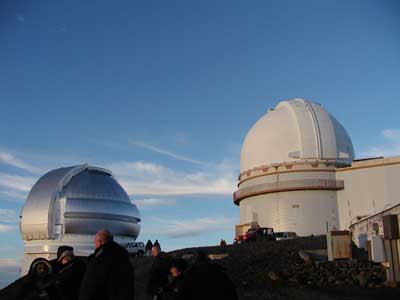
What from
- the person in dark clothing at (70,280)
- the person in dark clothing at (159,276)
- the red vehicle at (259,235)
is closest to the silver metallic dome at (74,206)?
the red vehicle at (259,235)

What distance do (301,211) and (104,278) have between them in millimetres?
30151

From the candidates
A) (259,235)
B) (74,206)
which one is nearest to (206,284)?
(259,235)

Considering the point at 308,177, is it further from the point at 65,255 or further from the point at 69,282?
the point at 69,282

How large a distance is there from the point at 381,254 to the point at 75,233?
2959 cm

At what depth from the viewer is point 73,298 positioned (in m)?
6.49

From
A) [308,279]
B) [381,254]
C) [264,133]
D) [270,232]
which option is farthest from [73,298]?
[264,133]

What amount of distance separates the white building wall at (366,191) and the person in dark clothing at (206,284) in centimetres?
2825

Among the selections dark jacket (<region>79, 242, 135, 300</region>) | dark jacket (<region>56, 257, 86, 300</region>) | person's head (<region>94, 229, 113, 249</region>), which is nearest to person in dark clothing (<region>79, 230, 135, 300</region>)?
dark jacket (<region>79, 242, 135, 300</region>)

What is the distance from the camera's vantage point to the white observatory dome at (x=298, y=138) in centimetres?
3544

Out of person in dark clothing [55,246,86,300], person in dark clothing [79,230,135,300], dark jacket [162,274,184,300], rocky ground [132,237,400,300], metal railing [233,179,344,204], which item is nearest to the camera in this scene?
person in dark clothing [79,230,135,300]

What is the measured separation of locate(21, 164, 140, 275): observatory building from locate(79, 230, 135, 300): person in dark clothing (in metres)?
37.8

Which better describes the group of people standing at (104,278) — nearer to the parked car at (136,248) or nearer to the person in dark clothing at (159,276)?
the person in dark clothing at (159,276)

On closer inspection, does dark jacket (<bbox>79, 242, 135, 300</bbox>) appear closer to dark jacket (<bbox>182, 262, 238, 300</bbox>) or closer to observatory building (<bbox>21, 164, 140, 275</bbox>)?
dark jacket (<bbox>182, 262, 238, 300</bbox>)

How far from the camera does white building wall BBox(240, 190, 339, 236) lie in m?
33.7
